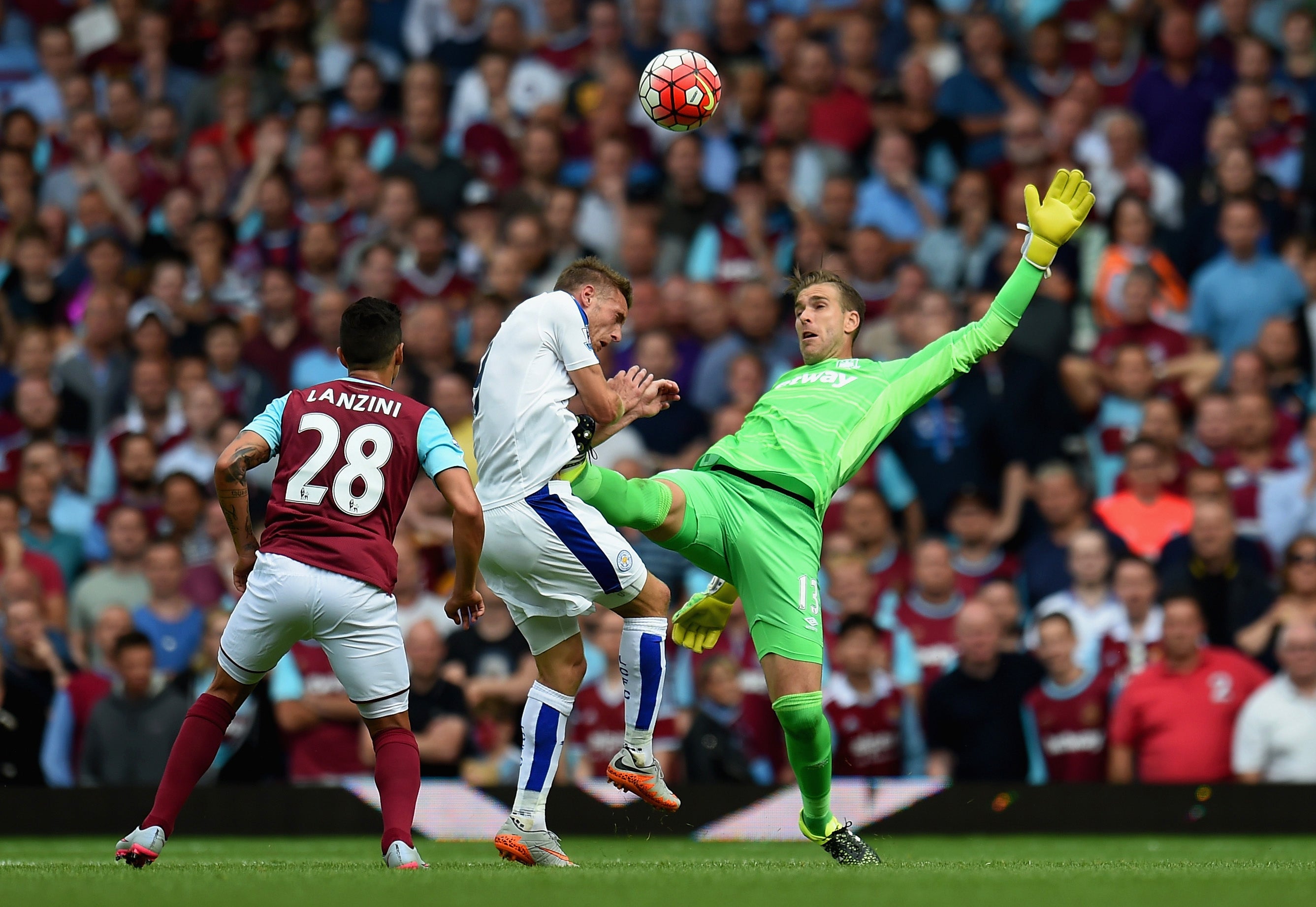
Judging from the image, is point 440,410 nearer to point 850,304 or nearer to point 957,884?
point 850,304

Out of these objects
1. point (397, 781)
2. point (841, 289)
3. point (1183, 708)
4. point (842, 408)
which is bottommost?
point (1183, 708)

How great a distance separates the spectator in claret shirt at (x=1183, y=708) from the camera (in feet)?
34.7

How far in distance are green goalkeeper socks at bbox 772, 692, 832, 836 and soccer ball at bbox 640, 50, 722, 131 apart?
322cm

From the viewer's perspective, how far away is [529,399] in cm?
733

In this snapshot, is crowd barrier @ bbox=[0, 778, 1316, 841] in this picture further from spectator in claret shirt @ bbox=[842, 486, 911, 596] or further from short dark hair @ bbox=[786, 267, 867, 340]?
short dark hair @ bbox=[786, 267, 867, 340]

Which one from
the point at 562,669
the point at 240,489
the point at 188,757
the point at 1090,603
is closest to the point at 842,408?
the point at 562,669

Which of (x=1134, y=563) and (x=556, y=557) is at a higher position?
(x=556, y=557)

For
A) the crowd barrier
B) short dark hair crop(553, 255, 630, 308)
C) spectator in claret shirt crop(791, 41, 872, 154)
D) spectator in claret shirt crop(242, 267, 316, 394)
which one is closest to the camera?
short dark hair crop(553, 255, 630, 308)

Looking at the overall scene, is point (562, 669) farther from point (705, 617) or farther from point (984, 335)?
point (984, 335)

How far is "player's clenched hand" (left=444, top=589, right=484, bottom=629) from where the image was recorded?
275 inches

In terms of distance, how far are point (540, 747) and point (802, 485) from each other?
5.32 feet

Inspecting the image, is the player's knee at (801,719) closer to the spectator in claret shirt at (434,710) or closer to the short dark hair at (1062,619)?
the short dark hair at (1062,619)

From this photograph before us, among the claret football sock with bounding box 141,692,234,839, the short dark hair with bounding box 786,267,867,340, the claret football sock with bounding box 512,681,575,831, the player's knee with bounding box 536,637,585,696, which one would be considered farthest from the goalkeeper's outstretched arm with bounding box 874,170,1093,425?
the claret football sock with bounding box 141,692,234,839

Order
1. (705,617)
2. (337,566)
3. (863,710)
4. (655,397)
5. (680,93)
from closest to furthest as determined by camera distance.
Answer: (337,566)
(655,397)
(705,617)
(680,93)
(863,710)
